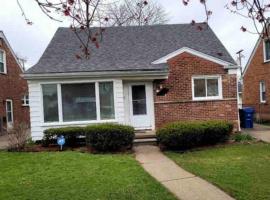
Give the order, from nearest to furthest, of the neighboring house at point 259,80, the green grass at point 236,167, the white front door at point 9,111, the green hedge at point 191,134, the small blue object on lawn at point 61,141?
the green grass at point 236,167, the green hedge at point 191,134, the small blue object on lawn at point 61,141, the white front door at point 9,111, the neighboring house at point 259,80

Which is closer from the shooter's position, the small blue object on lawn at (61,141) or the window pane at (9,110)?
the small blue object on lawn at (61,141)

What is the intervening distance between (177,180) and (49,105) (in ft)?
26.8

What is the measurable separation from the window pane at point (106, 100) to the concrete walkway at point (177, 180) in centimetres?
366

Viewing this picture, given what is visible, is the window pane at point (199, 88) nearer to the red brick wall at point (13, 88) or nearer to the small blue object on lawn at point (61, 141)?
the small blue object on lawn at point (61, 141)

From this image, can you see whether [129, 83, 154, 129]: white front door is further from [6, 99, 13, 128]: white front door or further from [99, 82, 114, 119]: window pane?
[6, 99, 13, 128]: white front door

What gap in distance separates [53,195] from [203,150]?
6590 millimetres

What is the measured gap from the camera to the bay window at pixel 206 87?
15.7m

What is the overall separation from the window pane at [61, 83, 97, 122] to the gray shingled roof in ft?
2.41

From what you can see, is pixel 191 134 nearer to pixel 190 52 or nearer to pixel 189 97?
pixel 189 97

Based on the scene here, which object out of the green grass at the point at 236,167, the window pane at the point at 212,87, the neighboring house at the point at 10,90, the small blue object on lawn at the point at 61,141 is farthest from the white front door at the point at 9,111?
the green grass at the point at 236,167

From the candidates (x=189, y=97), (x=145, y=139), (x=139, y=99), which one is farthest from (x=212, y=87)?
(x=145, y=139)

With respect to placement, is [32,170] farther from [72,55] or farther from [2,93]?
[2,93]

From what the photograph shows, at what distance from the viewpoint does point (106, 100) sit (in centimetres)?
1482

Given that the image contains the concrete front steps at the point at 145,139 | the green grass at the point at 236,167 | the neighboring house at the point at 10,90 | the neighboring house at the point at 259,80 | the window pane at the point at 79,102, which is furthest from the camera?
the neighboring house at the point at 259,80
